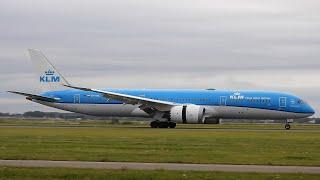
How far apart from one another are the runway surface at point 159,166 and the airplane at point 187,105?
33915 mm

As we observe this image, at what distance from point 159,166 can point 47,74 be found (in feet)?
150

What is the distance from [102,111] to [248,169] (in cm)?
4176

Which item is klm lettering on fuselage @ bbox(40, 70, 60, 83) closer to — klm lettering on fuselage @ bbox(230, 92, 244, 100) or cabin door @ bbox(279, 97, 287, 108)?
klm lettering on fuselage @ bbox(230, 92, 244, 100)

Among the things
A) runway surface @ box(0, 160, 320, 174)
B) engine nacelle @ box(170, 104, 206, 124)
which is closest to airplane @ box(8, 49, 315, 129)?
engine nacelle @ box(170, 104, 206, 124)

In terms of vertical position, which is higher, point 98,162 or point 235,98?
point 235,98

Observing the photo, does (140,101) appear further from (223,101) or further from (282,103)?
(282,103)

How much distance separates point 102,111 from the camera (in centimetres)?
6003

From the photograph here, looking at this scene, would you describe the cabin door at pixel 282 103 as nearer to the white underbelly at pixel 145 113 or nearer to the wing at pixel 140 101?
the white underbelly at pixel 145 113

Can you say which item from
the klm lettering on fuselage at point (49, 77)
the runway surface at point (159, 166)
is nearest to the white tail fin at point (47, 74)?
the klm lettering on fuselage at point (49, 77)

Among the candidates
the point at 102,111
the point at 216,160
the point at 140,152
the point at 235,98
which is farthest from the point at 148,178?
the point at 102,111

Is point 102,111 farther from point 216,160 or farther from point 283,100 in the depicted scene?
point 216,160

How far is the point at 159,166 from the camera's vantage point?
1972cm

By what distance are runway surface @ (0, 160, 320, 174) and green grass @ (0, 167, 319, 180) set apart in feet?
3.54

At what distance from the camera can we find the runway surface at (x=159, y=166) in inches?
744
